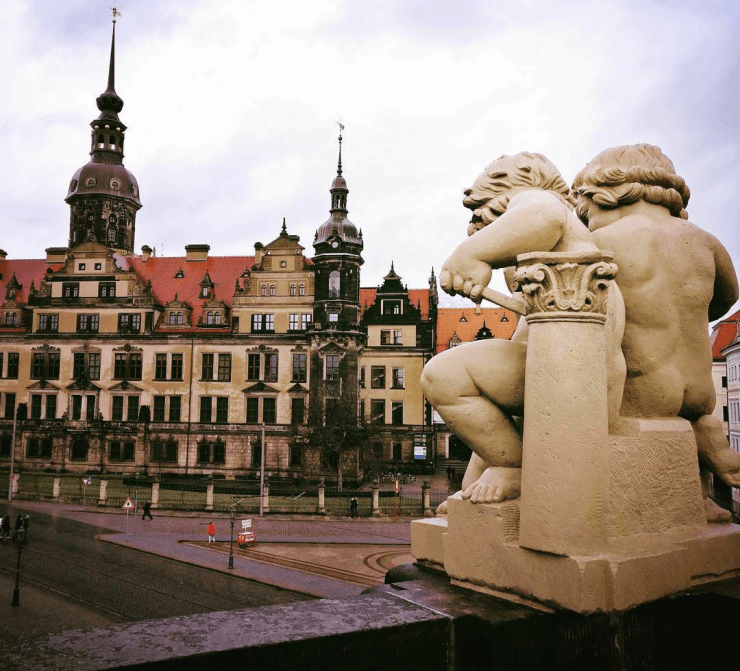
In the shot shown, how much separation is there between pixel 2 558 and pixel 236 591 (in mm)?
8655

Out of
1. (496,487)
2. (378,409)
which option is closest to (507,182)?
(496,487)

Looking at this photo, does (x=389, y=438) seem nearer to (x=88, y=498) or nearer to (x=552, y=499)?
(x=88, y=498)

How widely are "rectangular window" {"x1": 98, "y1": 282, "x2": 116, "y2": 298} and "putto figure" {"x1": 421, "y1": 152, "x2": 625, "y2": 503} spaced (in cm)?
4898

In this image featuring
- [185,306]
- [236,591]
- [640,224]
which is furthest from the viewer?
[185,306]

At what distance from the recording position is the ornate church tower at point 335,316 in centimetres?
4541

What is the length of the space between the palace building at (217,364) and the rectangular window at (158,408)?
0.07m

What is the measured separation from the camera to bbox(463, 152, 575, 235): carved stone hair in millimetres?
3477

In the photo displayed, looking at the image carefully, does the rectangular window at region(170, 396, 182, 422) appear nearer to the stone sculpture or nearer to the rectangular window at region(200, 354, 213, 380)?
the rectangular window at region(200, 354, 213, 380)

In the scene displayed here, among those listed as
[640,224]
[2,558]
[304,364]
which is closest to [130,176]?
[304,364]

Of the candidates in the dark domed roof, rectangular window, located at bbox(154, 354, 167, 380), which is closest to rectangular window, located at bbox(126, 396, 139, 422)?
rectangular window, located at bbox(154, 354, 167, 380)

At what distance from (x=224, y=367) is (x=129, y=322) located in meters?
7.82

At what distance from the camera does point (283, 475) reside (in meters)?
44.8

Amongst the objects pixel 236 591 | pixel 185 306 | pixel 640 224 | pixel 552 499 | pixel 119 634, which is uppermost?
pixel 185 306

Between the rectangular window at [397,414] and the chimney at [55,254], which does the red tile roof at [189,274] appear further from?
the rectangular window at [397,414]
